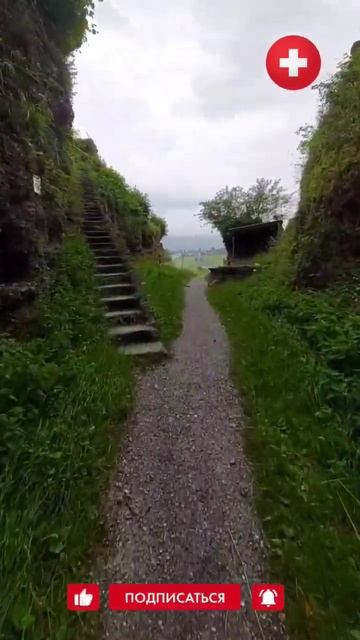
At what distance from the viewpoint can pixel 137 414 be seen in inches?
113

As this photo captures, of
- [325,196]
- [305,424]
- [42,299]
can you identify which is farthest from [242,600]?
[325,196]

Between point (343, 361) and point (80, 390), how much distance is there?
2.45 metres

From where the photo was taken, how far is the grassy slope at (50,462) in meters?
1.25

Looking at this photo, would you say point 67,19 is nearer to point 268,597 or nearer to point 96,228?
point 96,228

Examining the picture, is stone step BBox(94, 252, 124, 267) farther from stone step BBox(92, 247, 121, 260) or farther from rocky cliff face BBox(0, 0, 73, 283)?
rocky cliff face BBox(0, 0, 73, 283)

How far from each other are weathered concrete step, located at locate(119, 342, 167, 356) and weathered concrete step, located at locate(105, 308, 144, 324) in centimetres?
54

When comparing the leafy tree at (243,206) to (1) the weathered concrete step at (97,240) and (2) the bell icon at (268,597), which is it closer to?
(1) the weathered concrete step at (97,240)

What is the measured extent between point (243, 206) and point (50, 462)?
1984cm

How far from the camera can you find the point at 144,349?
418 centimetres

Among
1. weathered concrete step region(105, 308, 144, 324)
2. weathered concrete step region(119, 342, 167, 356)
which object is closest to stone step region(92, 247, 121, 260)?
weathered concrete step region(105, 308, 144, 324)

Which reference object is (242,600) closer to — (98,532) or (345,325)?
(98,532)

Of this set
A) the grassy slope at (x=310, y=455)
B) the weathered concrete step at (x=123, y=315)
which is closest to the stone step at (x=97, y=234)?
the weathered concrete step at (x=123, y=315)

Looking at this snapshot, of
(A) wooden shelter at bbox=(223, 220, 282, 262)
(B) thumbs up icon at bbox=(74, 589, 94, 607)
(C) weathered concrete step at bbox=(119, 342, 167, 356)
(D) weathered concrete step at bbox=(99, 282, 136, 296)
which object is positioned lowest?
(B) thumbs up icon at bbox=(74, 589, 94, 607)

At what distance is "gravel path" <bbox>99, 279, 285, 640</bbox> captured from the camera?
127 cm
